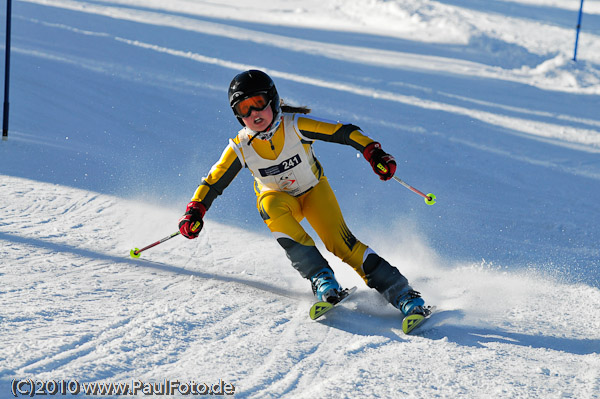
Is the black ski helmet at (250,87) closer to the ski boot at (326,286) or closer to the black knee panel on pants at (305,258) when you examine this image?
the black knee panel on pants at (305,258)

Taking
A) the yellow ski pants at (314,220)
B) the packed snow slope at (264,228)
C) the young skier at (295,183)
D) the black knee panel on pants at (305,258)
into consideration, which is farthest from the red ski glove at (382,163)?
the packed snow slope at (264,228)

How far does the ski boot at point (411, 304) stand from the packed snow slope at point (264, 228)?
0.10m

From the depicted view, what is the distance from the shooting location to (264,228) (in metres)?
5.16

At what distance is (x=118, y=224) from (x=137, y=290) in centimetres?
126

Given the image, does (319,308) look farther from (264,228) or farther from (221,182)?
(264,228)

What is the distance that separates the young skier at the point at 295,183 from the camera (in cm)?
363

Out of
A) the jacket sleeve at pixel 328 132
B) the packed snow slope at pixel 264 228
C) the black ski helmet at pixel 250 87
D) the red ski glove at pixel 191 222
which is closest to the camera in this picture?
the packed snow slope at pixel 264 228

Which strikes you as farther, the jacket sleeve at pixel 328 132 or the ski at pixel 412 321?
the jacket sleeve at pixel 328 132

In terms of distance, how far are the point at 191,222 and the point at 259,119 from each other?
2.44ft

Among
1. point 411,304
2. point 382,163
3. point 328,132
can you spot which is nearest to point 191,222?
point 328,132

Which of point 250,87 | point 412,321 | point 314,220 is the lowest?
point 412,321

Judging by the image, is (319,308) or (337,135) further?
(337,135)

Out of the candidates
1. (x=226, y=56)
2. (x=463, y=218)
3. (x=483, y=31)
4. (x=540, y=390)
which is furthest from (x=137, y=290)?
(x=483, y=31)

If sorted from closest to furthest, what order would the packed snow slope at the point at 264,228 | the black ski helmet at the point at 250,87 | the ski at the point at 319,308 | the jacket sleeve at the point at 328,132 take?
the packed snow slope at the point at 264,228
the ski at the point at 319,308
the black ski helmet at the point at 250,87
the jacket sleeve at the point at 328,132
